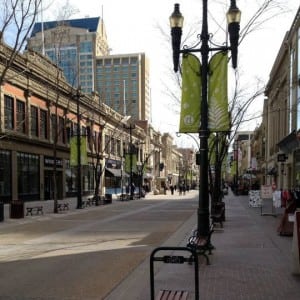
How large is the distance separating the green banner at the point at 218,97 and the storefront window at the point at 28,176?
31.0 meters

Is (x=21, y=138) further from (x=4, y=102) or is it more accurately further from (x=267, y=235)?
(x=267, y=235)

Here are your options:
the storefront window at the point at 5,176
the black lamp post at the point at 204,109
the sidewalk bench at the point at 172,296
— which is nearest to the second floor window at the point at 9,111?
the storefront window at the point at 5,176

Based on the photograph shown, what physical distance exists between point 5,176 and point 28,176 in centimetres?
449

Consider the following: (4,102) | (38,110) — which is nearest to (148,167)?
(38,110)

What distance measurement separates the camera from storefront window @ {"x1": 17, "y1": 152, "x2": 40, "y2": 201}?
135 feet

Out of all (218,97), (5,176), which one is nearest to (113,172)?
(5,176)

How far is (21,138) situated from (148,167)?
63.2 m

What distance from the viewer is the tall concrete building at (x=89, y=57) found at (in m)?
27.6

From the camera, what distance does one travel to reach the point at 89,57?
39.9 metres

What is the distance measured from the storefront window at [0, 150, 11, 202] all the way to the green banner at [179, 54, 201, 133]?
92.0 ft

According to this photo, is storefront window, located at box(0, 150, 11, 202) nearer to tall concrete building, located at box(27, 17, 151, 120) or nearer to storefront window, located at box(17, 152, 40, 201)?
storefront window, located at box(17, 152, 40, 201)

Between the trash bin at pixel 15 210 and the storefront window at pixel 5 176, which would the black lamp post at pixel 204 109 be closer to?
the trash bin at pixel 15 210

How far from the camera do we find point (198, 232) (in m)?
11.9

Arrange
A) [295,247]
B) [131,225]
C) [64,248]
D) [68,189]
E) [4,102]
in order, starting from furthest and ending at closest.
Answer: [68,189]
[4,102]
[131,225]
[64,248]
[295,247]
